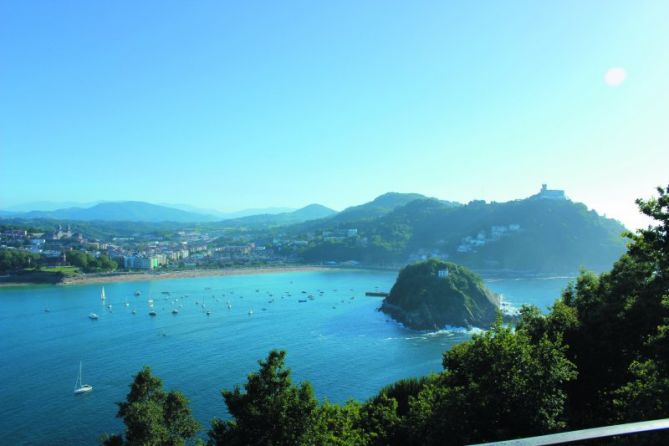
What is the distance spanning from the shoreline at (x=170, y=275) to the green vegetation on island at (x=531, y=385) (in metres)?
39.2

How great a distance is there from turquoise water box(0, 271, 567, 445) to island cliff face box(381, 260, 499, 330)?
1.13 m

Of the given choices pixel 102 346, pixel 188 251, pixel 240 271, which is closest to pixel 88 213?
pixel 188 251

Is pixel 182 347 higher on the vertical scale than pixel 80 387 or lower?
lower

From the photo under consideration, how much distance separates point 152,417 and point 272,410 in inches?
138

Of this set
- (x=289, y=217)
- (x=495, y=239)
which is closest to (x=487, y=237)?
(x=495, y=239)

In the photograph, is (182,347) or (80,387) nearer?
(80,387)

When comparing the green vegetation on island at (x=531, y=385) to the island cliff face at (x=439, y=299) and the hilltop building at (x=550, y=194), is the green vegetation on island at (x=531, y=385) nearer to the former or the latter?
the island cliff face at (x=439, y=299)

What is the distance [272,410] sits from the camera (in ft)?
17.0

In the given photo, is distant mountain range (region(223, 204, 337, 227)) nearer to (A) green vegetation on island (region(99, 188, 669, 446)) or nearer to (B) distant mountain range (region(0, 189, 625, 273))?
(B) distant mountain range (region(0, 189, 625, 273))

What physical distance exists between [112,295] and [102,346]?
16606mm

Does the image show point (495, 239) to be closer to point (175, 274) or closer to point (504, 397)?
point (175, 274)

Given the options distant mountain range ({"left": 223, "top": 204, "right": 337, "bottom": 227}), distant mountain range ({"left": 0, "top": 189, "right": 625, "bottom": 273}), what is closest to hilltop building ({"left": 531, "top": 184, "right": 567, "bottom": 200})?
distant mountain range ({"left": 0, "top": 189, "right": 625, "bottom": 273})

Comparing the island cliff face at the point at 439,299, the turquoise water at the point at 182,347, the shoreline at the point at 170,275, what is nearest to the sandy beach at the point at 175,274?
the shoreline at the point at 170,275

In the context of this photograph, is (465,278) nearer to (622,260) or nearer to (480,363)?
(622,260)
